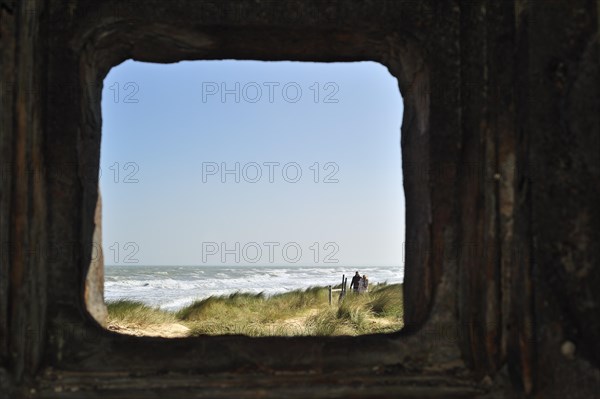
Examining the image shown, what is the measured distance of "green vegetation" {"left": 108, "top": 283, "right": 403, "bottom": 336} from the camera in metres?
8.19

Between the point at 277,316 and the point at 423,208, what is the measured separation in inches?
333

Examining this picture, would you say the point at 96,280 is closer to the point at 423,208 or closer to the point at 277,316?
the point at 423,208

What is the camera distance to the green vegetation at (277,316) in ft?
26.9

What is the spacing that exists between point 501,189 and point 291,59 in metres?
1.02

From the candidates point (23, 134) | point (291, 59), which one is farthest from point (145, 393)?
point (291, 59)

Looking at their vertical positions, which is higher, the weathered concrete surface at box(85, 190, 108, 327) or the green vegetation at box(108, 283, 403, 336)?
the weathered concrete surface at box(85, 190, 108, 327)

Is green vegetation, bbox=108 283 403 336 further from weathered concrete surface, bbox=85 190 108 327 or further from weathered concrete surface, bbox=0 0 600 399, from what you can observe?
weathered concrete surface, bbox=0 0 600 399

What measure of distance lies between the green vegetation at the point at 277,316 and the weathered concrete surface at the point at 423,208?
4.65 m

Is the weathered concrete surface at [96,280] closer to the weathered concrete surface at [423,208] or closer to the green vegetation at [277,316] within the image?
the weathered concrete surface at [423,208]

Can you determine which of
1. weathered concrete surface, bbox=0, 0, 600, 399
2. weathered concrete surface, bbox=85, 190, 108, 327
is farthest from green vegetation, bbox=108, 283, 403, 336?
weathered concrete surface, bbox=0, 0, 600, 399

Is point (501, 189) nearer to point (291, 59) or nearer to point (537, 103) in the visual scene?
point (537, 103)

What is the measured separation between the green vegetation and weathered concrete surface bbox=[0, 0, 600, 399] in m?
4.65

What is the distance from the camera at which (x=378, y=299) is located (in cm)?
1044

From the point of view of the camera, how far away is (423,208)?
225 cm
